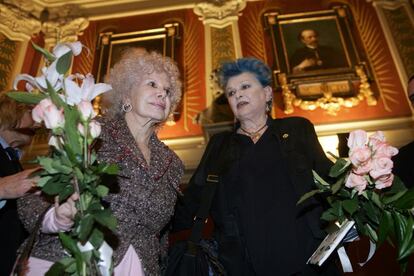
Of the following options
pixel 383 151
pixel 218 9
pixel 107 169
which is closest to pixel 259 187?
pixel 383 151

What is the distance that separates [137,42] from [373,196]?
17.7ft

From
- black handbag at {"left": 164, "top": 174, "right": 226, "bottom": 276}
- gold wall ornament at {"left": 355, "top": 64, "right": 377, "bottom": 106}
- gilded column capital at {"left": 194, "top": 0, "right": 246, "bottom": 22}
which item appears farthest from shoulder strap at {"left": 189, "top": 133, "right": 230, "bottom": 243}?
gilded column capital at {"left": 194, "top": 0, "right": 246, "bottom": 22}

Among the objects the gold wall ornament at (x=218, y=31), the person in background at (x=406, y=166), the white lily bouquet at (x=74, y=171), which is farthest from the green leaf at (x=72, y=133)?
the gold wall ornament at (x=218, y=31)

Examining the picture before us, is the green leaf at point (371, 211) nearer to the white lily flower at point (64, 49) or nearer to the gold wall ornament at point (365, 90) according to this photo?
the white lily flower at point (64, 49)

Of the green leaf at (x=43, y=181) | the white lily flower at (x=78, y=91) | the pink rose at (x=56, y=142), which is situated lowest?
the green leaf at (x=43, y=181)

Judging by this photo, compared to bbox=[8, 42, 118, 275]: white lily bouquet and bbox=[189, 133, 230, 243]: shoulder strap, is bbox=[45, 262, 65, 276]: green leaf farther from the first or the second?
bbox=[189, 133, 230, 243]: shoulder strap

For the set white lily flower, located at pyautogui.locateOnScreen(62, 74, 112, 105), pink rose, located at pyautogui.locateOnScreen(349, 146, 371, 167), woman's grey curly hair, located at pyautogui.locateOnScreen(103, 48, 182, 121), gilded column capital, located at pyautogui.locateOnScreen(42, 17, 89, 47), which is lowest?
pink rose, located at pyautogui.locateOnScreen(349, 146, 371, 167)

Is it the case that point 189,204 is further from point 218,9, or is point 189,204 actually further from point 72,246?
point 218,9

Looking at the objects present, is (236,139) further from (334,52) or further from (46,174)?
(334,52)

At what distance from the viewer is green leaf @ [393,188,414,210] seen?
134 centimetres

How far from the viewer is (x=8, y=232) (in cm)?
194

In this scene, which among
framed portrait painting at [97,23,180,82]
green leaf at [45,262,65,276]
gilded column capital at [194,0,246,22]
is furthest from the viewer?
gilded column capital at [194,0,246,22]

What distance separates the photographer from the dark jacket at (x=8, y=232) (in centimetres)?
189

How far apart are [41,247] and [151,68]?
3.40 ft
